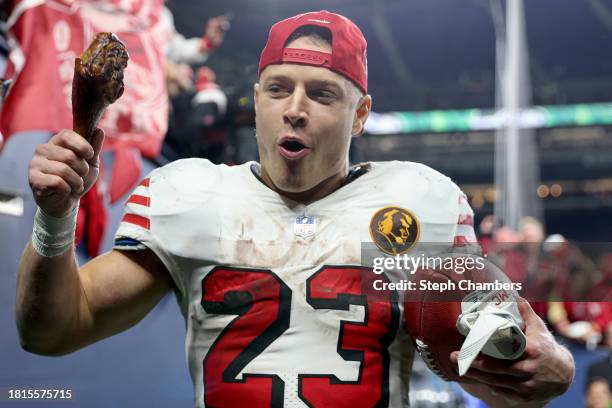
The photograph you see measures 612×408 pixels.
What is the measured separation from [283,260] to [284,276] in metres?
0.02

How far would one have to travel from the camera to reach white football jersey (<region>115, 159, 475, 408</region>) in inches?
34.4

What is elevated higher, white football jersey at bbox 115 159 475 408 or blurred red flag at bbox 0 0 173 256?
blurred red flag at bbox 0 0 173 256

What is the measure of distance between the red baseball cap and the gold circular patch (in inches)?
6.8

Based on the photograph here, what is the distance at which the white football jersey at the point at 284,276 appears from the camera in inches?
34.4

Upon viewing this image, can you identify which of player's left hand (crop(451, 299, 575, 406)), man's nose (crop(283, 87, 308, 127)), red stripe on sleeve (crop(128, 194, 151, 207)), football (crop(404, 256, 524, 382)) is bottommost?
player's left hand (crop(451, 299, 575, 406))

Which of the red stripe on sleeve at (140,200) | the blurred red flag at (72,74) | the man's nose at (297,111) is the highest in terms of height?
the blurred red flag at (72,74)

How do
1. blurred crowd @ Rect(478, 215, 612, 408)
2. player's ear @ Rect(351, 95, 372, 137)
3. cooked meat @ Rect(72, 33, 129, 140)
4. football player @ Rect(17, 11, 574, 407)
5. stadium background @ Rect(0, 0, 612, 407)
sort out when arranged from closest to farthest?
cooked meat @ Rect(72, 33, 129, 140)
football player @ Rect(17, 11, 574, 407)
player's ear @ Rect(351, 95, 372, 137)
blurred crowd @ Rect(478, 215, 612, 408)
stadium background @ Rect(0, 0, 612, 407)

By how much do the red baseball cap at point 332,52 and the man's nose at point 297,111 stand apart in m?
0.05

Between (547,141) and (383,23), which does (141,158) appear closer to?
(383,23)

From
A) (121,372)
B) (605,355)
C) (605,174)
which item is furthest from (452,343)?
(605,174)

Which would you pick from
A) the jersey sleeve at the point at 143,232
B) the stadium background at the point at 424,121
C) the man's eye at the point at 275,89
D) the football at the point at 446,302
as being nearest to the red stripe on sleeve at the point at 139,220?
the jersey sleeve at the point at 143,232

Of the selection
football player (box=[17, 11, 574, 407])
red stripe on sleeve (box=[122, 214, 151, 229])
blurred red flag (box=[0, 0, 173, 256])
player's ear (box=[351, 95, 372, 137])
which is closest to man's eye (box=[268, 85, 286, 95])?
football player (box=[17, 11, 574, 407])

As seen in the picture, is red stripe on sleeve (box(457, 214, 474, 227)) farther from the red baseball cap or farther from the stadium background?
the stadium background

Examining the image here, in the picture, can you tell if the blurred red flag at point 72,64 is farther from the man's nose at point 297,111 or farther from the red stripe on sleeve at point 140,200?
the man's nose at point 297,111
